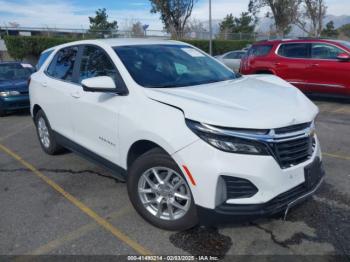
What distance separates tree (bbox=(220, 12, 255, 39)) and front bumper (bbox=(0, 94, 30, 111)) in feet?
128

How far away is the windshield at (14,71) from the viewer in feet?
33.3

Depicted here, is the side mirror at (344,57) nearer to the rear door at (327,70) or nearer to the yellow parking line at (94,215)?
A: the rear door at (327,70)

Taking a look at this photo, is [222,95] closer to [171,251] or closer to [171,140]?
[171,140]

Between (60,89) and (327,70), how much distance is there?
693 cm

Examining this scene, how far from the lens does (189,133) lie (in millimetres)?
2852

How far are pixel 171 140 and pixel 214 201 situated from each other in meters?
0.60

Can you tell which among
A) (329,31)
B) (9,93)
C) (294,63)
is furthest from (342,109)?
(329,31)

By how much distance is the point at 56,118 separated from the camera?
4.96m

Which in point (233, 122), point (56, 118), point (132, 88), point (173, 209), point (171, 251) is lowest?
point (171, 251)

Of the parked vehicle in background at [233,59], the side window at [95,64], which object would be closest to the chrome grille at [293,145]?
the side window at [95,64]

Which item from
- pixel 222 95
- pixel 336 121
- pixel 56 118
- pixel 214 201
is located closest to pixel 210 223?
pixel 214 201

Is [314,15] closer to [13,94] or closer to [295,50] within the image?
[295,50]

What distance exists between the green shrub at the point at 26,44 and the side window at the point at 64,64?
1996 cm

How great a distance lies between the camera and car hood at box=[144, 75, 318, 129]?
2789 mm
